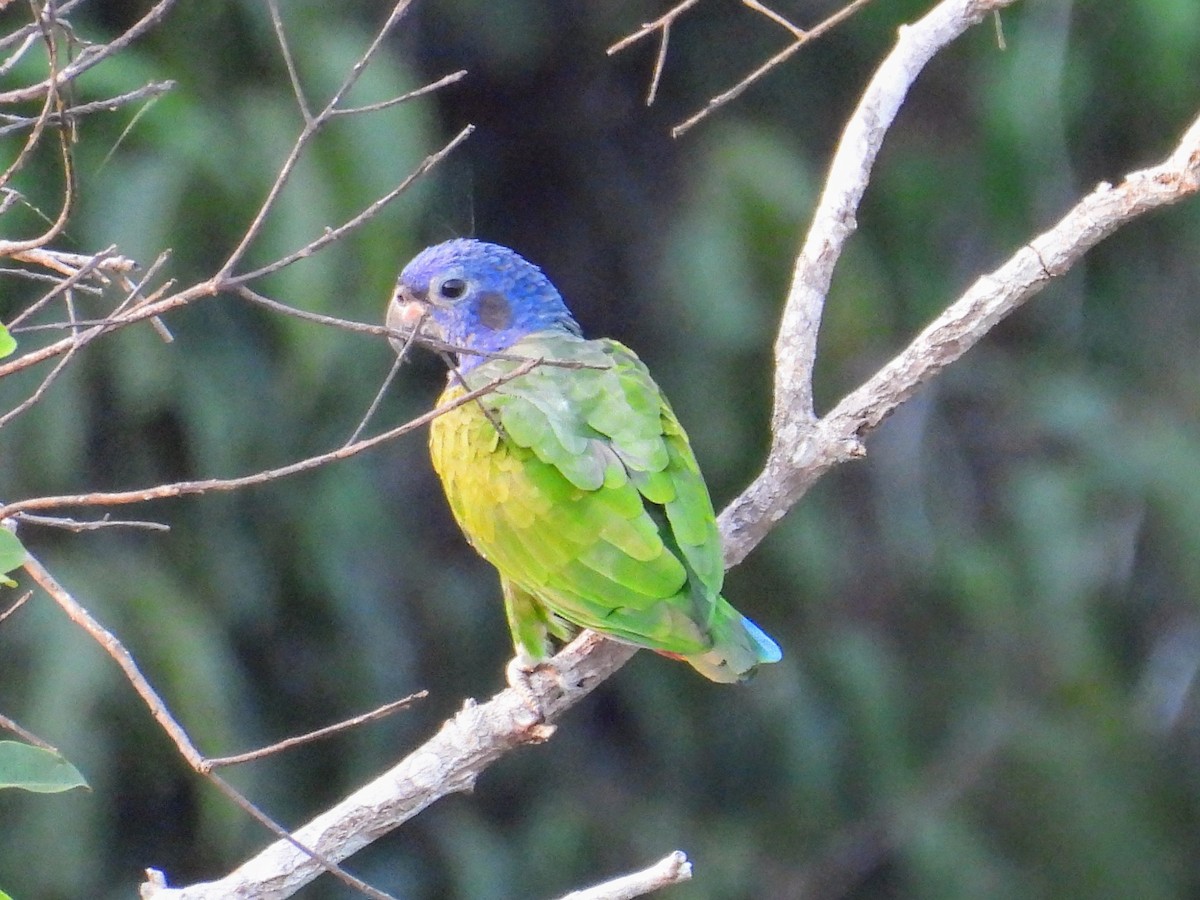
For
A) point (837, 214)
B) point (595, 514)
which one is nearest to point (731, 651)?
point (595, 514)

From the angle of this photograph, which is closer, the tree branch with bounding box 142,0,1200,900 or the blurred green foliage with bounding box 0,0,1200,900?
the tree branch with bounding box 142,0,1200,900

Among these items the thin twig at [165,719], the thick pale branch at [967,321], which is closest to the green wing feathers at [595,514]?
the thick pale branch at [967,321]

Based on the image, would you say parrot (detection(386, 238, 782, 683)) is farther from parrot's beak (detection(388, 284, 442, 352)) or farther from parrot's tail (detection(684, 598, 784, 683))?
parrot's beak (detection(388, 284, 442, 352))

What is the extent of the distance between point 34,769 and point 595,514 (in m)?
0.88

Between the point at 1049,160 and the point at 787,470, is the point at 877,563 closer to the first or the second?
the point at 1049,160

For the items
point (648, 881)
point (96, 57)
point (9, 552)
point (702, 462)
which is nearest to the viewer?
point (9, 552)

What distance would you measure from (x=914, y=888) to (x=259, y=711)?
1778mm

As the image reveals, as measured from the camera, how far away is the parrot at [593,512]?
195 cm

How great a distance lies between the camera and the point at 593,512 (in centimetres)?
204

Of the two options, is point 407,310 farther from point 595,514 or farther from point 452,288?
point 595,514

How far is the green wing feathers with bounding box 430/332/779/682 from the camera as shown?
1950mm

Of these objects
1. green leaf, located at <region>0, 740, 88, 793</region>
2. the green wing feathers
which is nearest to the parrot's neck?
the green wing feathers

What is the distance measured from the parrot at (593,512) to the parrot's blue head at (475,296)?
22 cm

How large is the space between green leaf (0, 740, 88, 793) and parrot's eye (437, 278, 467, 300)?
4.45 feet
